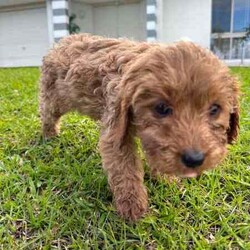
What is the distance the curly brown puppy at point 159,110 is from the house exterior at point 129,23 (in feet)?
41.2

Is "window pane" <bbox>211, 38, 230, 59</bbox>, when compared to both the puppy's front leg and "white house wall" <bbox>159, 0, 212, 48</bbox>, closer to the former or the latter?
"white house wall" <bbox>159, 0, 212, 48</bbox>

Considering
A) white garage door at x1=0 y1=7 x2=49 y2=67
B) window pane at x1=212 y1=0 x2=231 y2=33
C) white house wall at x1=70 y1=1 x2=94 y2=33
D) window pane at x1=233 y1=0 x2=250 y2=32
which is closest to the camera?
window pane at x1=233 y1=0 x2=250 y2=32

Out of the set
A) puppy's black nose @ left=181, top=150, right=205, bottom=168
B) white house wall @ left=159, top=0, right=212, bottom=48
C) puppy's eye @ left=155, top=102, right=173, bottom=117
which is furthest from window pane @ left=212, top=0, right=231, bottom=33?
puppy's black nose @ left=181, top=150, right=205, bottom=168

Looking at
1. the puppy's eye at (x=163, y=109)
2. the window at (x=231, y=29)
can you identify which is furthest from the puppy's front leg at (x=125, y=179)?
the window at (x=231, y=29)

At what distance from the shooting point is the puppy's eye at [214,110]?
81.0 inches

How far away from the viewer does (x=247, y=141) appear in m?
3.42

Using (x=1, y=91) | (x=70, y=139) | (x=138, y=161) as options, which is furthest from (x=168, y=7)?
(x=138, y=161)

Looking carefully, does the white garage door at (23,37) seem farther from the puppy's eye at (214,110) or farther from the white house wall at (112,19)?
the puppy's eye at (214,110)

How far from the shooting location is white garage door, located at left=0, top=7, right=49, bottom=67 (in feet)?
61.1

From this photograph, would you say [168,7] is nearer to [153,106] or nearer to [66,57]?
[66,57]

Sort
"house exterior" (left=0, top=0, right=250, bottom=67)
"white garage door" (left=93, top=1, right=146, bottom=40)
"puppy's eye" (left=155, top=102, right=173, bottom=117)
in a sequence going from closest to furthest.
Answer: "puppy's eye" (left=155, top=102, right=173, bottom=117)
"house exterior" (left=0, top=0, right=250, bottom=67)
"white garage door" (left=93, top=1, right=146, bottom=40)

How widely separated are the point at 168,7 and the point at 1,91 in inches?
452

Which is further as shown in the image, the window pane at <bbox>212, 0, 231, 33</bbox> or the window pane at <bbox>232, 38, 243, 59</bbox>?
the window pane at <bbox>212, 0, 231, 33</bbox>

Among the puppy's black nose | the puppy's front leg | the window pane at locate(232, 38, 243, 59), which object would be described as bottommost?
the window pane at locate(232, 38, 243, 59)
